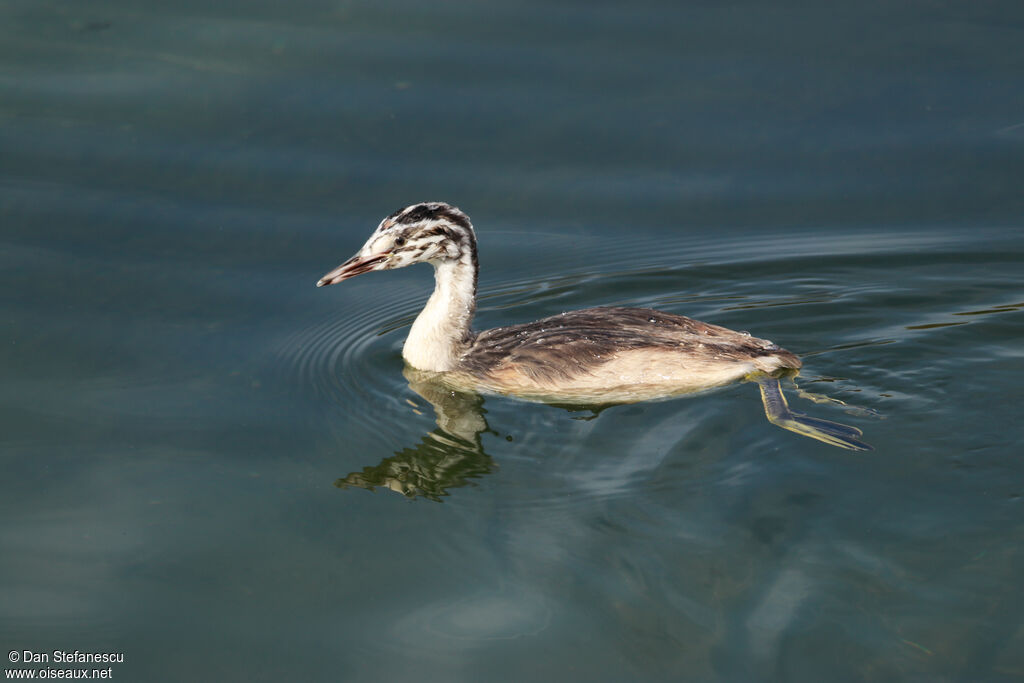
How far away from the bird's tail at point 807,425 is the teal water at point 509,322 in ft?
0.31

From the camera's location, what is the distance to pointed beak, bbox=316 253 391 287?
7.66m

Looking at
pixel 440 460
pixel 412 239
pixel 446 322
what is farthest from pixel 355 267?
pixel 440 460

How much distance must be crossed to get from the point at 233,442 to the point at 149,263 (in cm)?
270

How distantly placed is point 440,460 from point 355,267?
161 cm

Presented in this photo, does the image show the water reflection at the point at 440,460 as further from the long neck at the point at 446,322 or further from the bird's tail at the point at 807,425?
the bird's tail at the point at 807,425

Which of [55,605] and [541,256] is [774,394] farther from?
[55,605]

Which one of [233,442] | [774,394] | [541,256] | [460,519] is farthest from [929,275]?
[233,442]

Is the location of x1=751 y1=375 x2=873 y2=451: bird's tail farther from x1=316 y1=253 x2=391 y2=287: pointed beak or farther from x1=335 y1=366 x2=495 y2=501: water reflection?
x1=316 y1=253 x2=391 y2=287: pointed beak

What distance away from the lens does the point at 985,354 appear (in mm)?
7375

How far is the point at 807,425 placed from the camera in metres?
6.71

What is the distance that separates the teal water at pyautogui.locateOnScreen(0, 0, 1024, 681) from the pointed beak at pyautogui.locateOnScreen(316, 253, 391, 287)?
2.31 ft

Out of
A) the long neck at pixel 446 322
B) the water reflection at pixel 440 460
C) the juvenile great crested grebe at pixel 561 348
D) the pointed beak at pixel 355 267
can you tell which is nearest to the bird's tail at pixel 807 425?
the juvenile great crested grebe at pixel 561 348

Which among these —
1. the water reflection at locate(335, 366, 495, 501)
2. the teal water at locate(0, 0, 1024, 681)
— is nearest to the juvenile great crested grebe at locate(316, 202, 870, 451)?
the teal water at locate(0, 0, 1024, 681)

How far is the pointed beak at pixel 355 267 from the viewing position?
7.66 metres
